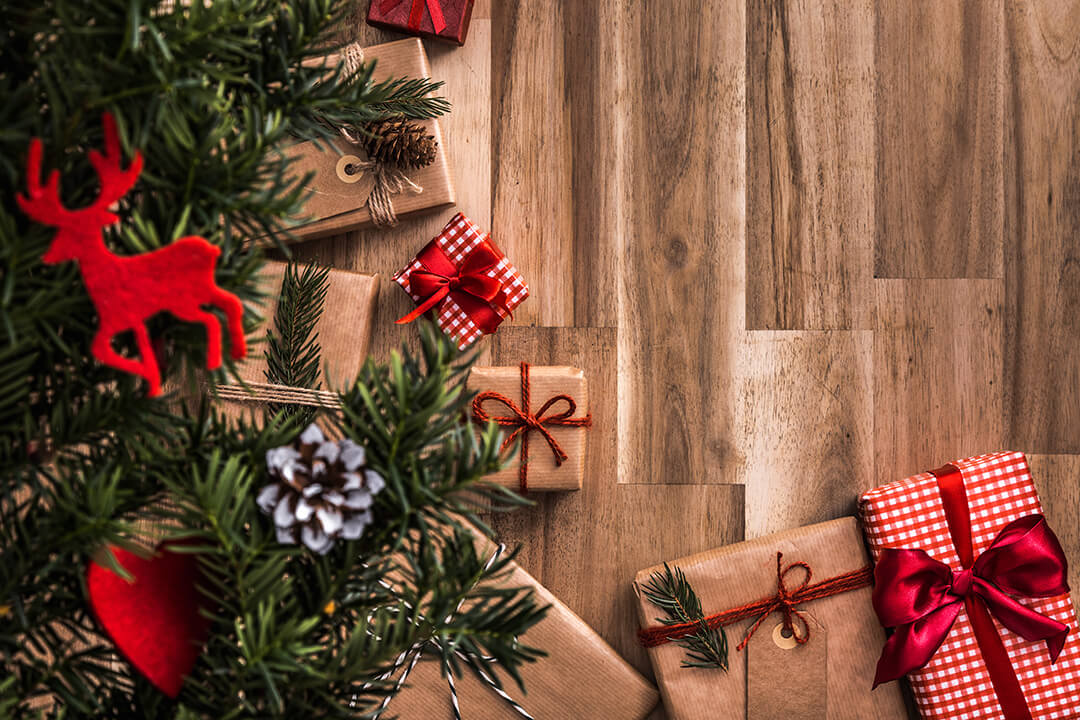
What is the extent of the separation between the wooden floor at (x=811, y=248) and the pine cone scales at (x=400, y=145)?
0.09 meters

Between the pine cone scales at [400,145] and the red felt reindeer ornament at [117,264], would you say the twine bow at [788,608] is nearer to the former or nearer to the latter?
the pine cone scales at [400,145]

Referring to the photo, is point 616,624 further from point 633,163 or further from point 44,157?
point 44,157

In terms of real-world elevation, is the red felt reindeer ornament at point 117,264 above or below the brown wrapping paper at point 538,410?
above

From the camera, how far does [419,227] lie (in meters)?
1.20

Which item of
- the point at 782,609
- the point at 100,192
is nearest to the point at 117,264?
the point at 100,192

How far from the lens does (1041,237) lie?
3.91 ft

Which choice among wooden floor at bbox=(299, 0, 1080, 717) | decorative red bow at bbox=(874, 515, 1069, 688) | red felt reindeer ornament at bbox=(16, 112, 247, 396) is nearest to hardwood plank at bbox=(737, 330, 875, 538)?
Answer: wooden floor at bbox=(299, 0, 1080, 717)

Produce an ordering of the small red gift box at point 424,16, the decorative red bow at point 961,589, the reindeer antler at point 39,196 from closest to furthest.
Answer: the reindeer antler at point 39,196
the decorative red bow at point 961,589
the small red gift box at point 424,16

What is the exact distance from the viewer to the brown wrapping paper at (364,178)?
3.70 ft

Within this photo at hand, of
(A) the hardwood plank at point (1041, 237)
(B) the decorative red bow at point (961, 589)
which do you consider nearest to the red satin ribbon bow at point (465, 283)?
(B) the decorative red bow at point (961, 589)

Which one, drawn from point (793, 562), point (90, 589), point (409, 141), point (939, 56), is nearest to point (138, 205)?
point (90, 589)

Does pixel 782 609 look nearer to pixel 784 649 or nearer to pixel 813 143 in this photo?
pixel 784 649

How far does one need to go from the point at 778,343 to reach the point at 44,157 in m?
1.02

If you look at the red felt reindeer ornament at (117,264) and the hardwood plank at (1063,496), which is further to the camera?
the hardwood plank at (1063,496)
